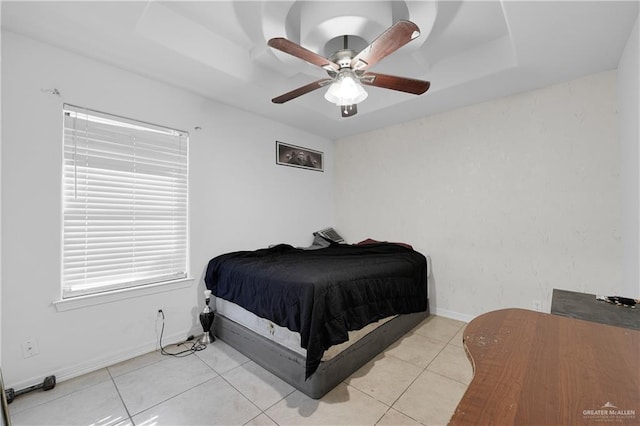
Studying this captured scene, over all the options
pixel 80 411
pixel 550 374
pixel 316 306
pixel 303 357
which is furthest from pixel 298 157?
pixel 550 374

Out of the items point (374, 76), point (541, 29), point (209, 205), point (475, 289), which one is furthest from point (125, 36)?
point (475, 289)

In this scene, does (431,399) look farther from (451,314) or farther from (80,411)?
(80,411)

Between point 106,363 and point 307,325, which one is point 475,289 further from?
point 106,363

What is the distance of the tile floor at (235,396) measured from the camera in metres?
1.61

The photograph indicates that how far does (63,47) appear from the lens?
2.01 meters

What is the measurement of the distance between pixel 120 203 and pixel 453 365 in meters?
3.07

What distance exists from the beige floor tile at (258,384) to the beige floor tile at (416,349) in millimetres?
982

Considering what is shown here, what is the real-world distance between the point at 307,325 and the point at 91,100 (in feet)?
8.02

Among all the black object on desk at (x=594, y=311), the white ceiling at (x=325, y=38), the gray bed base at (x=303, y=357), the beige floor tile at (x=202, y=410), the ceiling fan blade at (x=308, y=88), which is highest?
the white ceiling at (x=325, y=38)

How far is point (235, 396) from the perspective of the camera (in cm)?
180

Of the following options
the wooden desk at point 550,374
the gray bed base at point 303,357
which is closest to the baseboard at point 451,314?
the gray bed base at point 303,357

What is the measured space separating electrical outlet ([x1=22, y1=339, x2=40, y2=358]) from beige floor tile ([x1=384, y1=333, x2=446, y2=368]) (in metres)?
2.65

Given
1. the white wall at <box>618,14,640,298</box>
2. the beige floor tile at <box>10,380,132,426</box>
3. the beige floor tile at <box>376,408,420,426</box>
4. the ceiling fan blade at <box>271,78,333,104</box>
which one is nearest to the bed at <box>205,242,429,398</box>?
the beige floor tile at <box>376,408,420,426</box>

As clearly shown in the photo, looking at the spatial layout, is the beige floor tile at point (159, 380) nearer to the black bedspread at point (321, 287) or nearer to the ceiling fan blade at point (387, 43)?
the black bedspread at point (321, 287)
